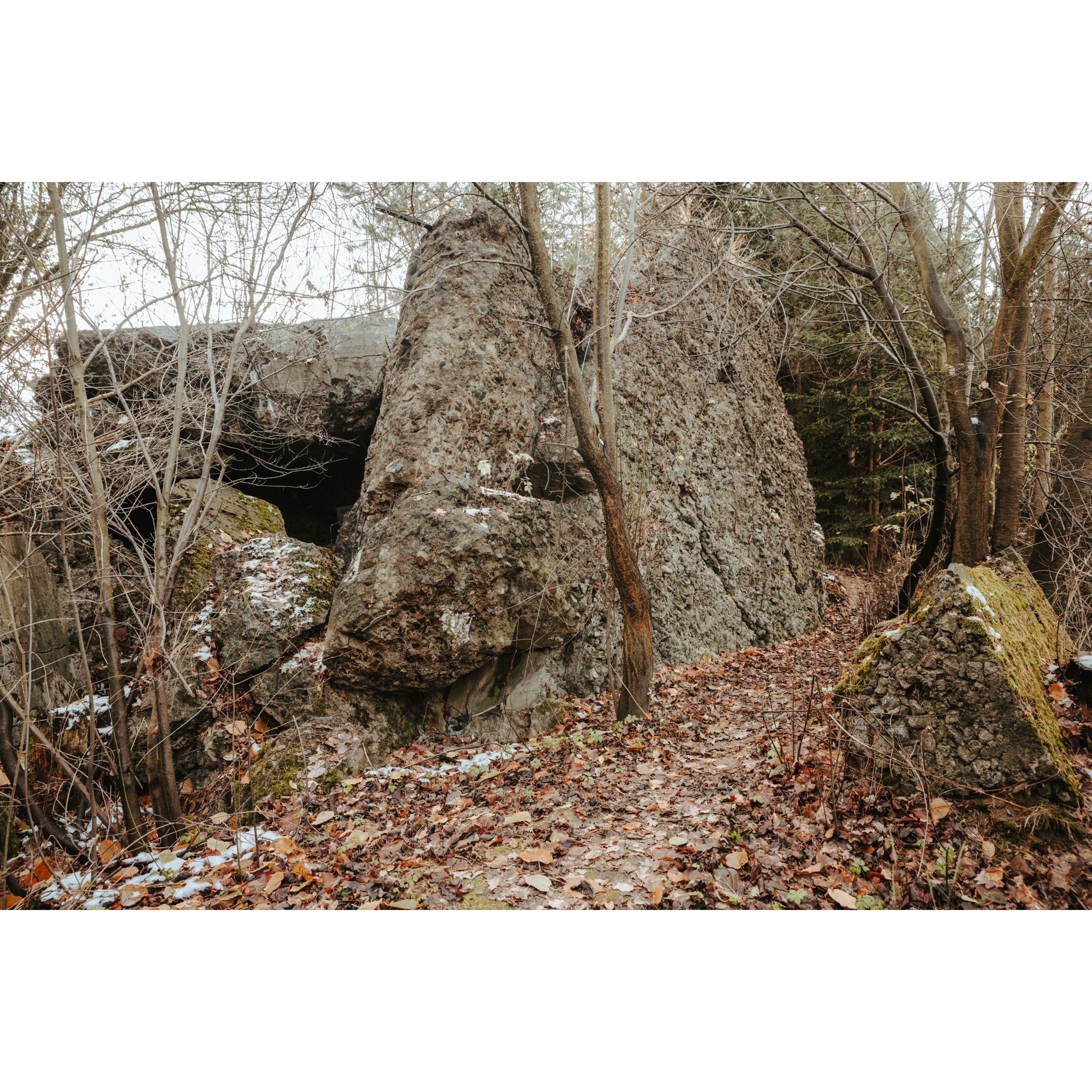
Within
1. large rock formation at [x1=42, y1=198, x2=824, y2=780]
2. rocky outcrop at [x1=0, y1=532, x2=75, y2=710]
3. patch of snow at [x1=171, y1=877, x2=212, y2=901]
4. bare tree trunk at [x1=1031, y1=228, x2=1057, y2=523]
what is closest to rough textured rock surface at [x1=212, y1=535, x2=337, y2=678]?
large rock formation at [x1=42, y1=198, x2=824, y2=780]

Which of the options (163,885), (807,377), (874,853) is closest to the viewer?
(874,853)

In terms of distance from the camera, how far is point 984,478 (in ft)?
15.6

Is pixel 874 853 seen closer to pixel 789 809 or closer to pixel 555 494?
pixel 789 809

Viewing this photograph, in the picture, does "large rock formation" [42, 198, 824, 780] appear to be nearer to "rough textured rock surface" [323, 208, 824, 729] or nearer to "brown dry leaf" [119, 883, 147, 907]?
"rough textured rock surface" [323, 208, 824, 729]

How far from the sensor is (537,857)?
3090 millimetres

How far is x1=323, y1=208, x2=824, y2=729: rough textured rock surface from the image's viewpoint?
4.83m

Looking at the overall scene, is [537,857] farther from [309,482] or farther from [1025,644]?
[309,482]

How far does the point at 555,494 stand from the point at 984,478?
3583 millimetres

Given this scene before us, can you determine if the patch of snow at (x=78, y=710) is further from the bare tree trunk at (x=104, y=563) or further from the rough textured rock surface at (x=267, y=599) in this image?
the rough textured rock surface at (x=267, y=599)

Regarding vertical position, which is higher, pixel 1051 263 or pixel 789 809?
pixel 1051 263

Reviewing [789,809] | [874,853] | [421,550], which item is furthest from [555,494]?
[874,853]

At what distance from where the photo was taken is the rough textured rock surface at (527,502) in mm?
4828

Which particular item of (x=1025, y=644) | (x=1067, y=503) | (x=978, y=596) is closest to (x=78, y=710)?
(x=978, y=596)

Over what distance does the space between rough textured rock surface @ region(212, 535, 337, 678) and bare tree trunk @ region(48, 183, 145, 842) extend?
3.05ft
